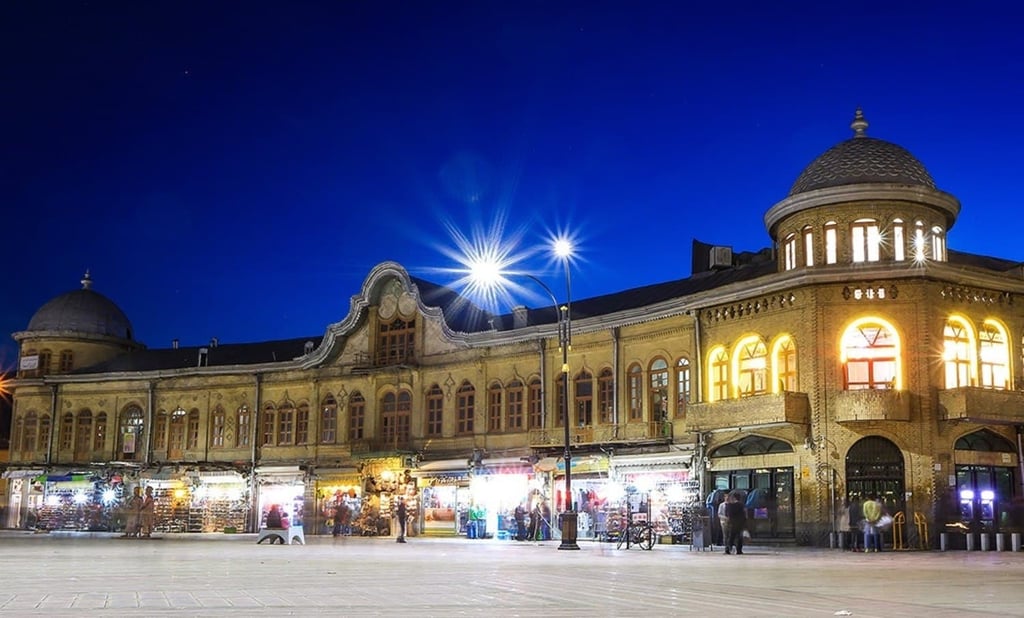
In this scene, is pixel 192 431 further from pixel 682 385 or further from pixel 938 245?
pixel 938 245

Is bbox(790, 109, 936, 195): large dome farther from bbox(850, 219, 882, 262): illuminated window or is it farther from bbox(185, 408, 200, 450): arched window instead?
bbox(185, 408, 200, 450): arched window

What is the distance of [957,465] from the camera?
34000mm

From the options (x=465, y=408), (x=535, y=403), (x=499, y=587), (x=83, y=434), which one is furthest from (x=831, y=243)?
(x=83, y=434)

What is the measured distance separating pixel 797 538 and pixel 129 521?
2417 cm

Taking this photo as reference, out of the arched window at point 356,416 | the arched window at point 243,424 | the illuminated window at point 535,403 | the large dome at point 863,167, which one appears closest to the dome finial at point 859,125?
the large dome at point 863,167

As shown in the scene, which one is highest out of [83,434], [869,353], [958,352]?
[958,352]

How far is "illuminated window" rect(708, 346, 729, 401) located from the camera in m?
37.7

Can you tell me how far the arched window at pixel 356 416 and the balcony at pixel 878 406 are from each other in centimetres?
2365

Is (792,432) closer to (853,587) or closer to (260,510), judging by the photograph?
(853,587)

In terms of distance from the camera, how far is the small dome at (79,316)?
61.1 metres

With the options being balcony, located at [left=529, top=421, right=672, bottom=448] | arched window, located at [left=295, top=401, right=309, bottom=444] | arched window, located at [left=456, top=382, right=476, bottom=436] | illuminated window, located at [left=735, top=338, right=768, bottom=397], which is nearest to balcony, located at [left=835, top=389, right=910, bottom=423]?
illuminated window, located at [left=735, top=338, right=768, bottom=397]

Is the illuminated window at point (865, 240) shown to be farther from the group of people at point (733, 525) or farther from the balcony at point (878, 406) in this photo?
the group of people at point (733, 525)

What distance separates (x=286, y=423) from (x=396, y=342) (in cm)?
730

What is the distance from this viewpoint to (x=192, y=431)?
56.0m
